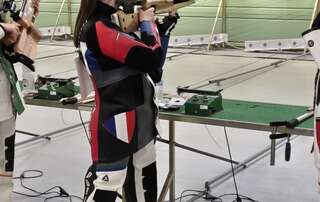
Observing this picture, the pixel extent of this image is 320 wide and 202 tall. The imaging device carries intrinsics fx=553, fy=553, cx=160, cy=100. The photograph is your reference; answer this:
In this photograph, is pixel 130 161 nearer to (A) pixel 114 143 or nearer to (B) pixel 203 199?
(A) pixel 114 143

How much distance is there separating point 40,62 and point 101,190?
6862 mm

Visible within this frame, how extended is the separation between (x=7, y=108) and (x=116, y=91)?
790mm

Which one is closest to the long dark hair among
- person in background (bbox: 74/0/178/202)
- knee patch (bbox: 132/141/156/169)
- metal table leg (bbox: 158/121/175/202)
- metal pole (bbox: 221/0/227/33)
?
person in background (bbox: 74/0/178/202)

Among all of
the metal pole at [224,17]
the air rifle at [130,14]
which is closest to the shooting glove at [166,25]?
the air rifle at [130,14]

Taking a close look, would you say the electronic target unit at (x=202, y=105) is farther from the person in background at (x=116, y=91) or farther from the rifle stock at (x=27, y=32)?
the rifle stock at (x=27, y=32)

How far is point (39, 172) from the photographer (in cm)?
400

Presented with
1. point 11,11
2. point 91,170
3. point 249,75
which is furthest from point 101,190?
point 249,75

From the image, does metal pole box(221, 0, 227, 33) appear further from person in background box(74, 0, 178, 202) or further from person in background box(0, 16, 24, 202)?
person in background box(74, 0, 178, 202)

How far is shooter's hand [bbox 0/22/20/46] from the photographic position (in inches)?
105

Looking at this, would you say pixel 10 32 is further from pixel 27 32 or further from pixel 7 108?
pixel 7 108

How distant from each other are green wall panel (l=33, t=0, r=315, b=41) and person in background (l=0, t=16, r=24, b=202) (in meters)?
7.66

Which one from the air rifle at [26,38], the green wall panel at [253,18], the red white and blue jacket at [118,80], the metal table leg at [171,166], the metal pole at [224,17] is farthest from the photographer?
the metal pole at [224,17]

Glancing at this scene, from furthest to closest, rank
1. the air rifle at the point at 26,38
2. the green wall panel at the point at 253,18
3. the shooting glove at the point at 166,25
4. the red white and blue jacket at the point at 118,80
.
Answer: the green wall panel at the point at 253,18
the air rifle at the point at 26,38
the shooting glove at the point at 166,25
the red white and blue jacket at the point at 118,80

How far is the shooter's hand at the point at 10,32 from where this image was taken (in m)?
2.66
